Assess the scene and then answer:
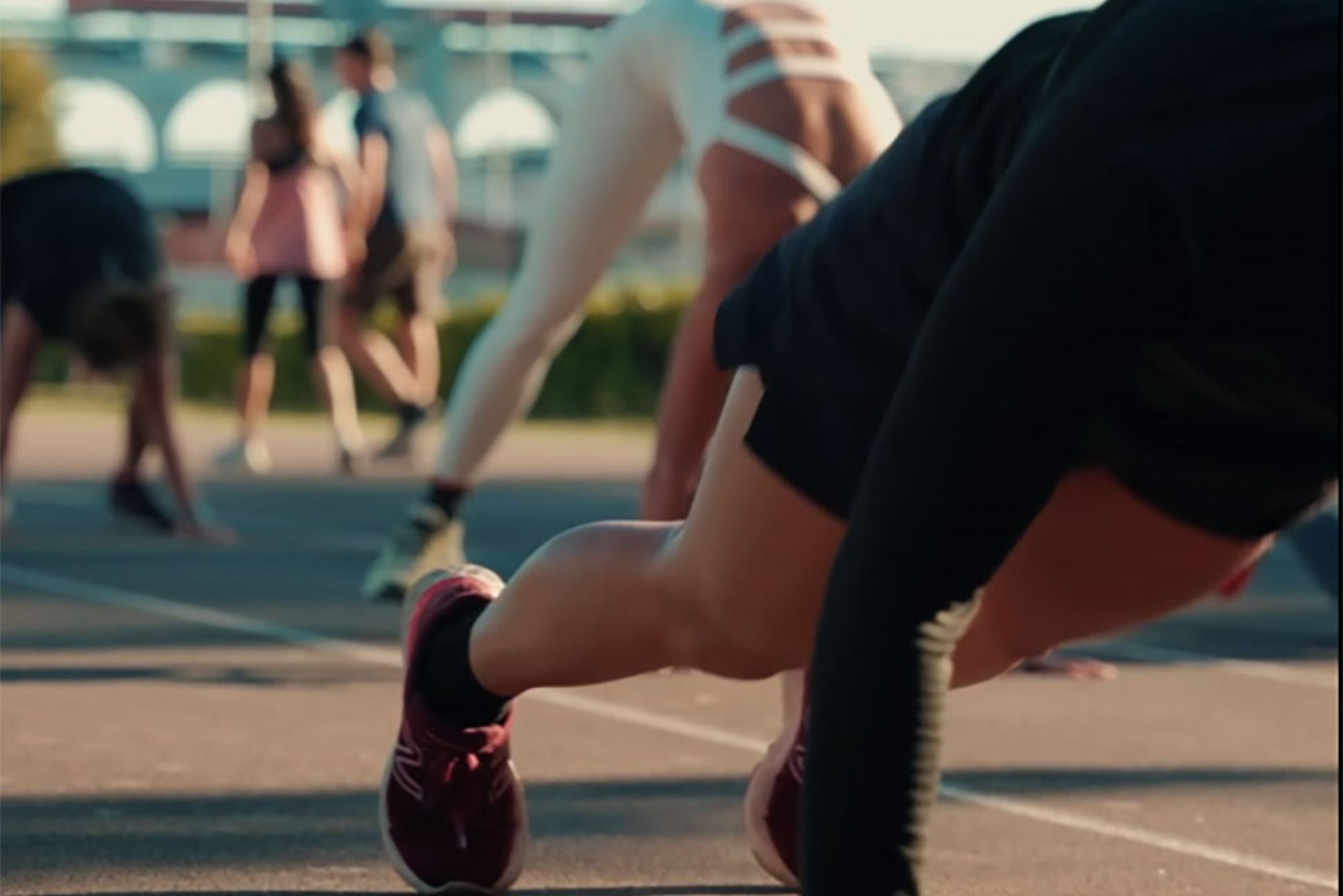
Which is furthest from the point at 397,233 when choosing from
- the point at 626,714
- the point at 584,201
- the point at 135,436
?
the point at 626,714

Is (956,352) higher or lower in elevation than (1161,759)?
higher

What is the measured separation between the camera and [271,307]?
1410 cm

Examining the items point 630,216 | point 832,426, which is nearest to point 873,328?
point 832,426

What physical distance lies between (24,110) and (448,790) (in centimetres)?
5614

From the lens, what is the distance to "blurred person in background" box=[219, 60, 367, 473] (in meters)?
14.1

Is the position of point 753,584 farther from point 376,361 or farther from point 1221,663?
point 376,361

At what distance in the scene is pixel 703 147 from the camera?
231 inches

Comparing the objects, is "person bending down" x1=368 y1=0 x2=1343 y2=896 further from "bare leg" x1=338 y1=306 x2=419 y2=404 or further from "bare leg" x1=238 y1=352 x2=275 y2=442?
"bare leg" x1=338 y1=306 x2=419 y2=404

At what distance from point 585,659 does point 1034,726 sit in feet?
9.20

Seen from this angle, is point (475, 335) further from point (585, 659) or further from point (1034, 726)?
point (585, 659)

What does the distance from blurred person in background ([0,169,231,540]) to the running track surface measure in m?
0.68

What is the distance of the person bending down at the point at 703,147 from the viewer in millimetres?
5801

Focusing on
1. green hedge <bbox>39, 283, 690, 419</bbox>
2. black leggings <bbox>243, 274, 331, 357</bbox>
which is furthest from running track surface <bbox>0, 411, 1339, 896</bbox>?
green hedge <bbox>39, 283, 690, 419</bbox>

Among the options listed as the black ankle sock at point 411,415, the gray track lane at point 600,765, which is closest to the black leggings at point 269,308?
the black ankle sock at point 411,415
